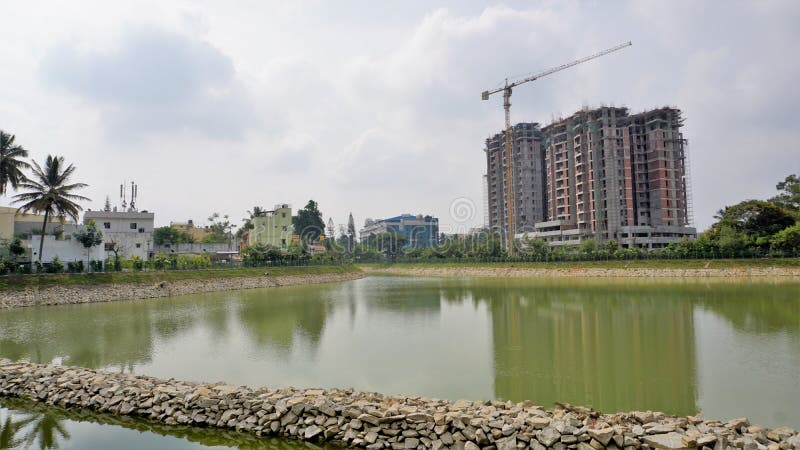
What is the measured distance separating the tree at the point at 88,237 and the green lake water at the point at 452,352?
11.2 meters

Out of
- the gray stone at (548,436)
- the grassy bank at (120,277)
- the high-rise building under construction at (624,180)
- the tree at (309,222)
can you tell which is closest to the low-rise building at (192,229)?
the tree at (309,222)

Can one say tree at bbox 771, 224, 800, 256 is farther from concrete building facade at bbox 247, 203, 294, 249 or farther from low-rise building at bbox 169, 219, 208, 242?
low-rise building at bbox 169, 219, 208, 242

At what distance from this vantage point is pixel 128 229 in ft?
181

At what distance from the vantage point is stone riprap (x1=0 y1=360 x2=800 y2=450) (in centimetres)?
772

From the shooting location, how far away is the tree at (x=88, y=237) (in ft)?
134

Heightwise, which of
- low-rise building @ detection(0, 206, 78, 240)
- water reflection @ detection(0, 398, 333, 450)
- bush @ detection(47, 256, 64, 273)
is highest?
low-rise building @ detection(0, 206, 78, 240)

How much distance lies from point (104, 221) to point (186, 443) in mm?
55288

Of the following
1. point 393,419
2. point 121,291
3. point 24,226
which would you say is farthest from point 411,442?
point 24,226

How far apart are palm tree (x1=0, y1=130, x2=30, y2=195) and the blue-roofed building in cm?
13397

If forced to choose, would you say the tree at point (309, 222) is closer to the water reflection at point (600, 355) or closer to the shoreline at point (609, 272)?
the shoreline at point (609, 272)

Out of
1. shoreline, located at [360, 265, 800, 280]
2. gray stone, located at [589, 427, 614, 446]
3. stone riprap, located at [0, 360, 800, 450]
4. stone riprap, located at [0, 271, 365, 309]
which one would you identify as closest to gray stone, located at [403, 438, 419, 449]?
stone riprap, located at [0, 360, 800, 450]

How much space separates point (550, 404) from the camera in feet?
34.5

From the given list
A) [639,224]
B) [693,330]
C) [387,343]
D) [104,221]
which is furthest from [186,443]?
[639,224]

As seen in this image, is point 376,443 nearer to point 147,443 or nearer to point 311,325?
point 147,443
